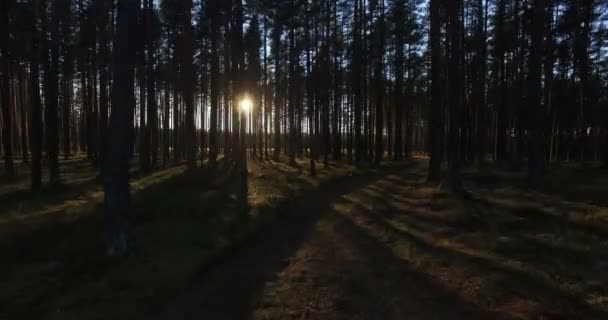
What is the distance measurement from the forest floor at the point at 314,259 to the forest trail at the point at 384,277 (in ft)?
0.10

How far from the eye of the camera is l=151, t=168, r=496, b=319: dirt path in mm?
6547

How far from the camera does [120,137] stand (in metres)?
9.27

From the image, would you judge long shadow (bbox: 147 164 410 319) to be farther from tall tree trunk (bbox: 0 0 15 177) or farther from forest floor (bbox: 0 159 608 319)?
tall tree trunk (bbox: 0 0 15 177)

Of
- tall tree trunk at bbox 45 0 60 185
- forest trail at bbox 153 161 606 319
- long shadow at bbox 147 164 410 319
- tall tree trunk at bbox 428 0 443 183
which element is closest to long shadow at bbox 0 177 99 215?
tall tree trunk at bbox 45 0 60 185

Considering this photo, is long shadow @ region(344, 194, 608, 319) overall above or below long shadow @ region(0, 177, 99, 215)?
below

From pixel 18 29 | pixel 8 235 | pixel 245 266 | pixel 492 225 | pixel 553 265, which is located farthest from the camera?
pixel 18 29

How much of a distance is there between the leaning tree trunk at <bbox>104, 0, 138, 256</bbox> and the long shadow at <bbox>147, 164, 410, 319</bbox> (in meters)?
1.89

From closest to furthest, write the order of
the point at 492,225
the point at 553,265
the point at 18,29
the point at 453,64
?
the point at 553,265, the point at 492,225, the point at 453,64, the point at 18,29

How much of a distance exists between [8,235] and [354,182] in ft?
54.3

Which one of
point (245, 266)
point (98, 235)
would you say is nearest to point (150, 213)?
point (98, 235)

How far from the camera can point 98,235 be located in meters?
10.6

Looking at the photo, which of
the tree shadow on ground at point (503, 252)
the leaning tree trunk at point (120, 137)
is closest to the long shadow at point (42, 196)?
the leaning tree trunk at point (120, 137)

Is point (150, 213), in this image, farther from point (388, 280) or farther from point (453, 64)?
point (453, 64)

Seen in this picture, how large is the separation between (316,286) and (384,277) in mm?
1211
